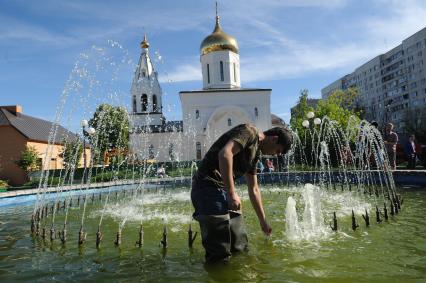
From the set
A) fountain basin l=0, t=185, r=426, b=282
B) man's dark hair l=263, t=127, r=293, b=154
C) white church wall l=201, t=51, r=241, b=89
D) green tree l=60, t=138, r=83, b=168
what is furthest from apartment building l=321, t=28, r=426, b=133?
man's dark hair l=263, t=127, r=293, b=154

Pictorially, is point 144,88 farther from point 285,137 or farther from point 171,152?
point 285,137

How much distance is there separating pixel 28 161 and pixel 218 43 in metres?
23.4

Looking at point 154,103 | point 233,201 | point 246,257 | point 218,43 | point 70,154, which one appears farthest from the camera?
point 154,103

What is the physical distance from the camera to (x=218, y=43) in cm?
4375

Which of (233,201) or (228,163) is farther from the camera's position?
(233,201)

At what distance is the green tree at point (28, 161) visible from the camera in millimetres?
34031

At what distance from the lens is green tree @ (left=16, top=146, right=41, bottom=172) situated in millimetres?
34031

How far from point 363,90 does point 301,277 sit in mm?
82811

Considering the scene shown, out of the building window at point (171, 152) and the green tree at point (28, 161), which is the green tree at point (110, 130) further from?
the green tree at point (28, 161)

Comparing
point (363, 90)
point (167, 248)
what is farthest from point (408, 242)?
point (363, 90)

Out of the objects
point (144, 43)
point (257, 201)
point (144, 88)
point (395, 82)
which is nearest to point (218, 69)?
point (144, 88)

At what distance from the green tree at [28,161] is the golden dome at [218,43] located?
2139 centimetres

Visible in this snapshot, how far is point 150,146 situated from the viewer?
47.5m

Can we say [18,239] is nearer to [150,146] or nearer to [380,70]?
[150,146]
